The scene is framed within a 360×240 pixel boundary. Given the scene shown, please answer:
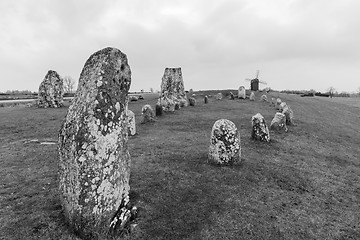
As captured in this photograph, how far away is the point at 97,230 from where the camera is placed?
6738mm

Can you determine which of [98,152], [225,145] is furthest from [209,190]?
[98,152]

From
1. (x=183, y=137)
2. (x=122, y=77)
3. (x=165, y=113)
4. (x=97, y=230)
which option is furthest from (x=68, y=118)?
(x=165, y=113)

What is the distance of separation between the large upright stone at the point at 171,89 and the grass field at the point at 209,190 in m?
12.0

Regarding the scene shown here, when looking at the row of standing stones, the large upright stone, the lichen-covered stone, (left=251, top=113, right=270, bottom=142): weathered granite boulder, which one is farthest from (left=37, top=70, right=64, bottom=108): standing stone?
the row of standing stones

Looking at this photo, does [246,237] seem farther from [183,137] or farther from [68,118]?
[183,137]

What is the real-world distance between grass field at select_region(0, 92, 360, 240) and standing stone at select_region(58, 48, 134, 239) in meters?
0.76

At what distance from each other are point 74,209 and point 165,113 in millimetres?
21193

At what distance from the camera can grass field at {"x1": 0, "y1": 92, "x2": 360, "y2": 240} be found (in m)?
Result: 7.68

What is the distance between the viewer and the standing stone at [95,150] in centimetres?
658

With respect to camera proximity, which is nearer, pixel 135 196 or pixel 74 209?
pixel 74 209

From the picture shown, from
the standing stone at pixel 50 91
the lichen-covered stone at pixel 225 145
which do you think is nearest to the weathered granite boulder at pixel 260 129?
the lichen-covered stone at pixel 225 145

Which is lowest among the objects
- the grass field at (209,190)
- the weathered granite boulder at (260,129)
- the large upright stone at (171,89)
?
the grass field at (209,190)

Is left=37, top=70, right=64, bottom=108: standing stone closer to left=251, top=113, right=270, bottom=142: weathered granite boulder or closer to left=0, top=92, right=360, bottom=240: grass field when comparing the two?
left=0, top=92, right=360, bottom=240: grass field

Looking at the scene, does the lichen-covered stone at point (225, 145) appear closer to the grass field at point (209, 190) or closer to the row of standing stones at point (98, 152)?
the grass field at point (209, 190)
